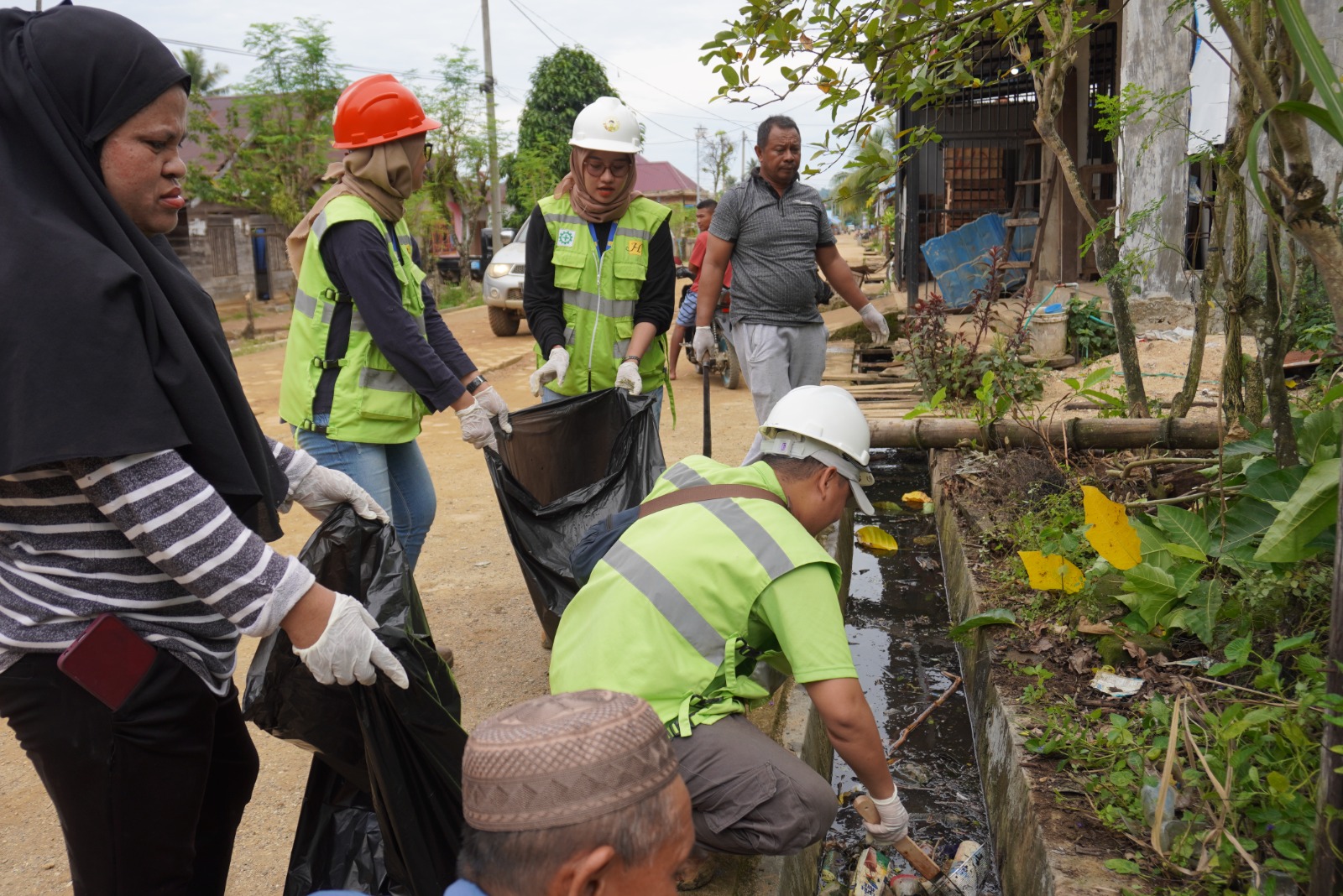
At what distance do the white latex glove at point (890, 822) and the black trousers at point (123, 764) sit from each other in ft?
4.87

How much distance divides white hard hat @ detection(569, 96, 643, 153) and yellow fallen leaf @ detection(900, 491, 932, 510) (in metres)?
3.31

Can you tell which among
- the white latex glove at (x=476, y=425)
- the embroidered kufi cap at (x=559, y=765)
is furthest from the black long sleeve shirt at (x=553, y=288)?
the embroidered kufi cap at (x=559, y=765)

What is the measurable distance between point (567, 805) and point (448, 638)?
335cm

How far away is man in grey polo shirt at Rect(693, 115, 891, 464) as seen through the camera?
5.25 m

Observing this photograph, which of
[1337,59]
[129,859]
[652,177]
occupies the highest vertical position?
[652,177]

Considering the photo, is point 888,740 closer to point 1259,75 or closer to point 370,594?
point 370,594

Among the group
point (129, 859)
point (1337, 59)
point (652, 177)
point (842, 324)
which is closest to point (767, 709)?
point (129, 859)

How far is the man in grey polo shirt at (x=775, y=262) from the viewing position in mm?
5250

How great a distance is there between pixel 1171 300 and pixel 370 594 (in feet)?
27.2

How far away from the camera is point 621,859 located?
3.98 ft

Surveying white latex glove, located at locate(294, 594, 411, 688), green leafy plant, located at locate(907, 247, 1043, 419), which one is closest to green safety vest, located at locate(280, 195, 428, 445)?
white latex glove, located at locate(294, 594, 411, 688)

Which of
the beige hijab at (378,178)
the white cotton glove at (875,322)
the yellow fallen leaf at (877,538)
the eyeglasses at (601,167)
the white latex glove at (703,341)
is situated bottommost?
the yellow fallen leaf at (877,538)

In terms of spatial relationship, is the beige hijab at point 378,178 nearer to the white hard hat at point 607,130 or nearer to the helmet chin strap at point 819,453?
the white hard hat at point 607,130

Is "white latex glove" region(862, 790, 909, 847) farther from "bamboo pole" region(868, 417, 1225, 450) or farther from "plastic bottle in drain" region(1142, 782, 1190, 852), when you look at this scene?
"bamboo pole" region(868, 417, 1225, 450)
